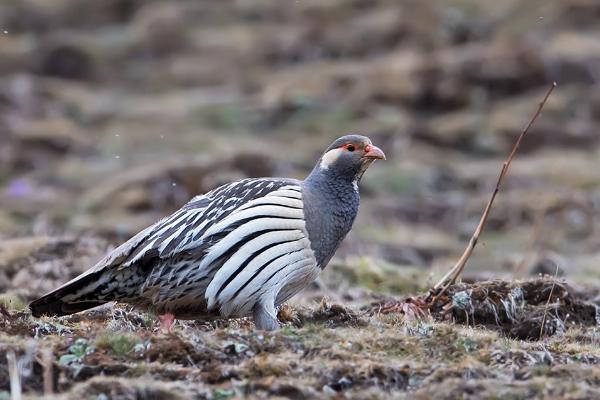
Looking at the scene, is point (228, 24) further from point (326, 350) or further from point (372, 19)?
point (326, 350)

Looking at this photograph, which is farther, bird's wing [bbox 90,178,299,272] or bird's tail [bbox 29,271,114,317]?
bird's tail [bbox 29,271,114,317]

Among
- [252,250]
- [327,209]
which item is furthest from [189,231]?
[327,209]

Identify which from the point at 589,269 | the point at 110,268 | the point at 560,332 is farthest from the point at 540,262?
the point at 110,268

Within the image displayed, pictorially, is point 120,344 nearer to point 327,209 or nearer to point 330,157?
point 327,209

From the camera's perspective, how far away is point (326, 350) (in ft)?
29.0

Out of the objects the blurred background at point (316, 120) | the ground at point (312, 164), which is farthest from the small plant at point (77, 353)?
the blurred background at point (316, 120)

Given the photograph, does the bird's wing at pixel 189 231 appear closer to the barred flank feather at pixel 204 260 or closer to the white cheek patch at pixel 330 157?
the barred flank feather at pixel 204 260

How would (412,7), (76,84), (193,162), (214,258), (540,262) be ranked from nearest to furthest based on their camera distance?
1. (214,258)
2. (540,262)
3. (193,162)
4. (76,84)
5. (412,7)

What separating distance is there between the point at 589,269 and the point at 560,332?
26.2 feet

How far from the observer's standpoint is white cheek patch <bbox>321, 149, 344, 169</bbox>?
11055 mm

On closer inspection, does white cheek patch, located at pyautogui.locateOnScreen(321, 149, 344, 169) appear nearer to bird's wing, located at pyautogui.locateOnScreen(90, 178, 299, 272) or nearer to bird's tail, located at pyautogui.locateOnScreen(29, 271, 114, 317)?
bird's wing, located at pyautogui.locateOnScreen(90, 178, 299, 272)

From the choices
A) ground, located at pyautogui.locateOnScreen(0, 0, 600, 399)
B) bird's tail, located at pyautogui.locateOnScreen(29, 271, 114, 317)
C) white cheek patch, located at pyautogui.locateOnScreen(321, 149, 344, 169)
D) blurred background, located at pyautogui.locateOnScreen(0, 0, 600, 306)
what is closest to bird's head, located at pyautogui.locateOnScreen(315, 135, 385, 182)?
white cheek patch, located at pyautogui.locateOnScreen(321, 149, 344, 169)

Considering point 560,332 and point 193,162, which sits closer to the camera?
point 560,332

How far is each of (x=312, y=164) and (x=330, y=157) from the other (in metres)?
18.2
